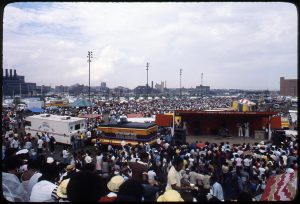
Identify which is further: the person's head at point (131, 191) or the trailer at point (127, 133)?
the trailer at point (127, 133)

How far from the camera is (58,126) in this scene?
70.6ft

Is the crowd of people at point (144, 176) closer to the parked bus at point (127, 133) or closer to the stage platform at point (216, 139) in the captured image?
the parked bus at point (127, 133)

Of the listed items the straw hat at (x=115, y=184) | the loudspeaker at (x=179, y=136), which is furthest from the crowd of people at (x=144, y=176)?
the loudspeaker at (x=179, y=136)

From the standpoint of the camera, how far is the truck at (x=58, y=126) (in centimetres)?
2127

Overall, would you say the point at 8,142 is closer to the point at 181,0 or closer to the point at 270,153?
the point at 270,153

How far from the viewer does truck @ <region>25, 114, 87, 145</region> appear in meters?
21.3

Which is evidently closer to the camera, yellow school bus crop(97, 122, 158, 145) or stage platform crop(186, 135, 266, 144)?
yellow school bus crop(97, 122, 158, 145)

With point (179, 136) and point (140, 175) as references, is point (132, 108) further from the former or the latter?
point (140, 175)

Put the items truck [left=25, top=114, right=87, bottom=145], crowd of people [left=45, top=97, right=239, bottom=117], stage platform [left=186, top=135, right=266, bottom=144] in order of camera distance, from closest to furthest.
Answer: truck [left=25, top=114, right=87, bottom=145], stage platform [left=186, top=135, right=266, bottom=144], crowd of people [left=45, top=97, right=239, bottom=117]

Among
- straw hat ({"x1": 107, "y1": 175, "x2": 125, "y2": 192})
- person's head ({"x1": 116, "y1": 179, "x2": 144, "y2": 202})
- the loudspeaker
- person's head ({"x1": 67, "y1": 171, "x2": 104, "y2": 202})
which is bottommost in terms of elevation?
the loudspeaker

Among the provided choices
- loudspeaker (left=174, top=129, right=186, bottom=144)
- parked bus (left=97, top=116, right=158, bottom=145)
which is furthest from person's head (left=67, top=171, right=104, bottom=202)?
loudspeaker (left=174, top=129, right=186, bottom=144)

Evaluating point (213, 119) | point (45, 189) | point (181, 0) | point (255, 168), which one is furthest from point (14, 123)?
point (181, 0)

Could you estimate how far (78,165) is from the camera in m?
11.4

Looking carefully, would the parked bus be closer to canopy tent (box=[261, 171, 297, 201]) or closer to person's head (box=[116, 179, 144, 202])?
canopy tent (box=[261, 171, 297, 201])
